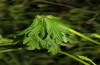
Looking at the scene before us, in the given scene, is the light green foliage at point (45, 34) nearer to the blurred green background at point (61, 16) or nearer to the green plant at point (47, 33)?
the green plant at point (47, 33)

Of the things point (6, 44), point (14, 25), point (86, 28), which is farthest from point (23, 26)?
point (6, 44)

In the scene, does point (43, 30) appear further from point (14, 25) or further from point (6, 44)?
point (14, 25)

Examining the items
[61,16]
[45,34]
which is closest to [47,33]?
[45,34]

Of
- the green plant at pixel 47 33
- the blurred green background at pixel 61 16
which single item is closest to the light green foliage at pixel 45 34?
the green plant at pixel 47 33

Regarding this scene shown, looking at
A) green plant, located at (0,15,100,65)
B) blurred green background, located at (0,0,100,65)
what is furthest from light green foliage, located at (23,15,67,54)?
blurred green background, located at (0,0,100,65)

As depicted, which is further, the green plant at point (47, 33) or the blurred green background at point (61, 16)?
the blurred green background at point (61, 16)
